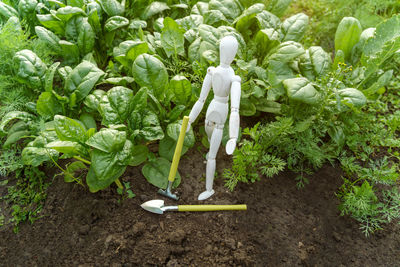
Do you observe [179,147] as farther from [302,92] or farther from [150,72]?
[302,92]

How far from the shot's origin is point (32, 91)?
261cm

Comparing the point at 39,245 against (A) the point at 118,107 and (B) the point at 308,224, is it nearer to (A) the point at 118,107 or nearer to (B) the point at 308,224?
(A) the point at 118,107

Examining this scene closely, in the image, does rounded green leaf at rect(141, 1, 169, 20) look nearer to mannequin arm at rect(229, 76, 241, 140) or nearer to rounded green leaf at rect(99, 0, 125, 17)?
rounded green leaf at rect(99, 0, 125, 17)

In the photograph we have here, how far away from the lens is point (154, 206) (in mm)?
2035

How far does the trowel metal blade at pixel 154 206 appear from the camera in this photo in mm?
2037

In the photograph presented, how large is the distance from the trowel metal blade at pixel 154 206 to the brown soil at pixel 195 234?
56mm

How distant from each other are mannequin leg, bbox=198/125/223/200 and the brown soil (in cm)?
9

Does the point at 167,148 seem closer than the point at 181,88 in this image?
No

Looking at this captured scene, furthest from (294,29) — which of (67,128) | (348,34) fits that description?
(67,128)

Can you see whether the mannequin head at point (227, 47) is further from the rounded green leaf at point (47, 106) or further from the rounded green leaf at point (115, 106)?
the rounded green leaf at point (47, 106)

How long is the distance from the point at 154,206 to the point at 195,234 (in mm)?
339

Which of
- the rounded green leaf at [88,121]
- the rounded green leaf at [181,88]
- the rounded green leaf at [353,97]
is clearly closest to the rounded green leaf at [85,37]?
the rounded green leaf at [88,121]

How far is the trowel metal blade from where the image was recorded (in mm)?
2037

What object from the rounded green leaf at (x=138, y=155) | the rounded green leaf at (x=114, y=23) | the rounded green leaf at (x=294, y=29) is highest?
the rounded green leaf at (x=294, y=29)
